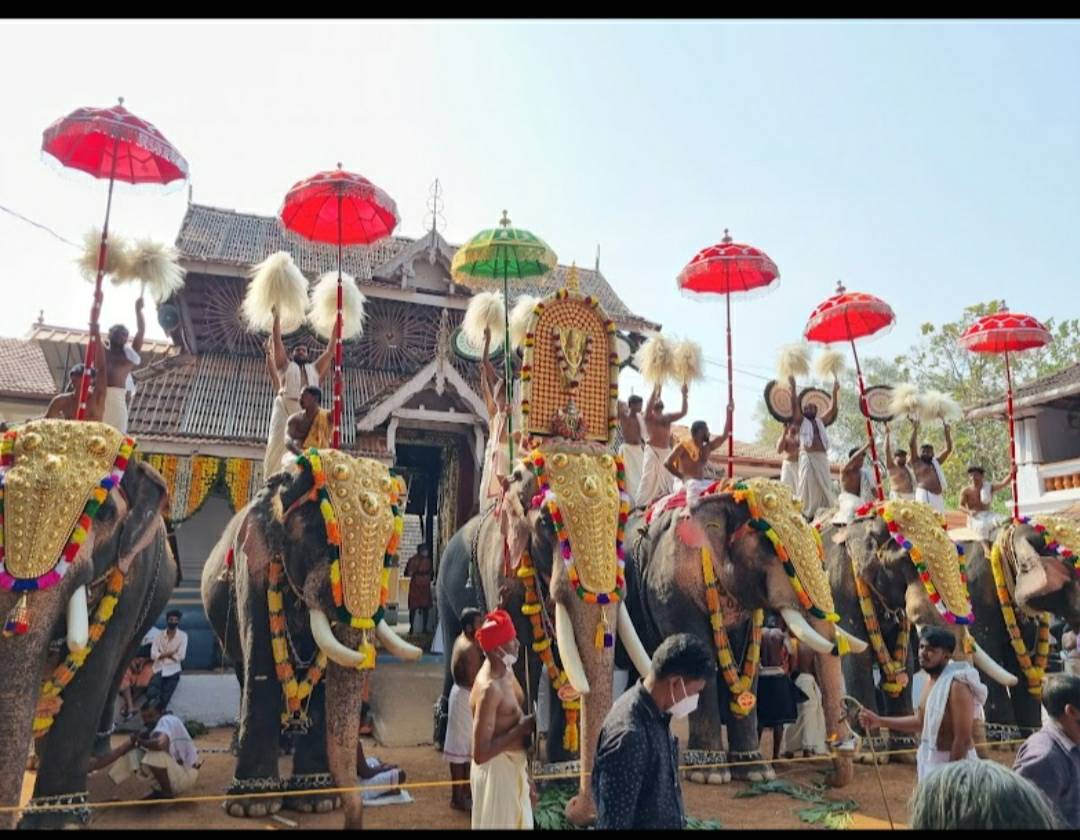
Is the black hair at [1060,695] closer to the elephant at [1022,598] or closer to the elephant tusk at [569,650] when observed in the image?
the elephant tusk at [569,650]

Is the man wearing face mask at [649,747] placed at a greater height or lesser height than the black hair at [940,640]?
lesser

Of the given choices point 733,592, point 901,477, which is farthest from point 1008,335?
point 733,592

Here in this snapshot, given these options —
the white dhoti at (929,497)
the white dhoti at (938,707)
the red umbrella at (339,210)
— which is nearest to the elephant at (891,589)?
the white dhoti at (929,497)

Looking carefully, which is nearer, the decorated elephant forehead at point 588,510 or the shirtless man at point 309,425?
the decorated elephant forehead at point 588,510

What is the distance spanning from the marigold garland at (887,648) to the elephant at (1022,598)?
0.85 m

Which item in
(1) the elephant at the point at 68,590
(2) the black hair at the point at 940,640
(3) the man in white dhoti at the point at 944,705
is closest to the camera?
(3) the man in white dhoti at the point at 944,705

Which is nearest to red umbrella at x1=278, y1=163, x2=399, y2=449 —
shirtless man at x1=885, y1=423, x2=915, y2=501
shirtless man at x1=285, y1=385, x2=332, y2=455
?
shirtless man at x1=285, y1=385, x2=332, y2=455

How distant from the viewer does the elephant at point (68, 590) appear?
4.45 m

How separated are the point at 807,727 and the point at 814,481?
330cm

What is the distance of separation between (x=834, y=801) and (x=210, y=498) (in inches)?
388

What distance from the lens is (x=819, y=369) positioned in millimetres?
10883

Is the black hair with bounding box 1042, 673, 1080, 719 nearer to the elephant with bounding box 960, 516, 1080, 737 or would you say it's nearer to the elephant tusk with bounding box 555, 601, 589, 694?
the elephant tusk with bounding box 555, 601, 589, 694

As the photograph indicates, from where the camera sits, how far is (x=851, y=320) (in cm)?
1027

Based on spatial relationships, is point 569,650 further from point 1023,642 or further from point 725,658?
point 1023,642
